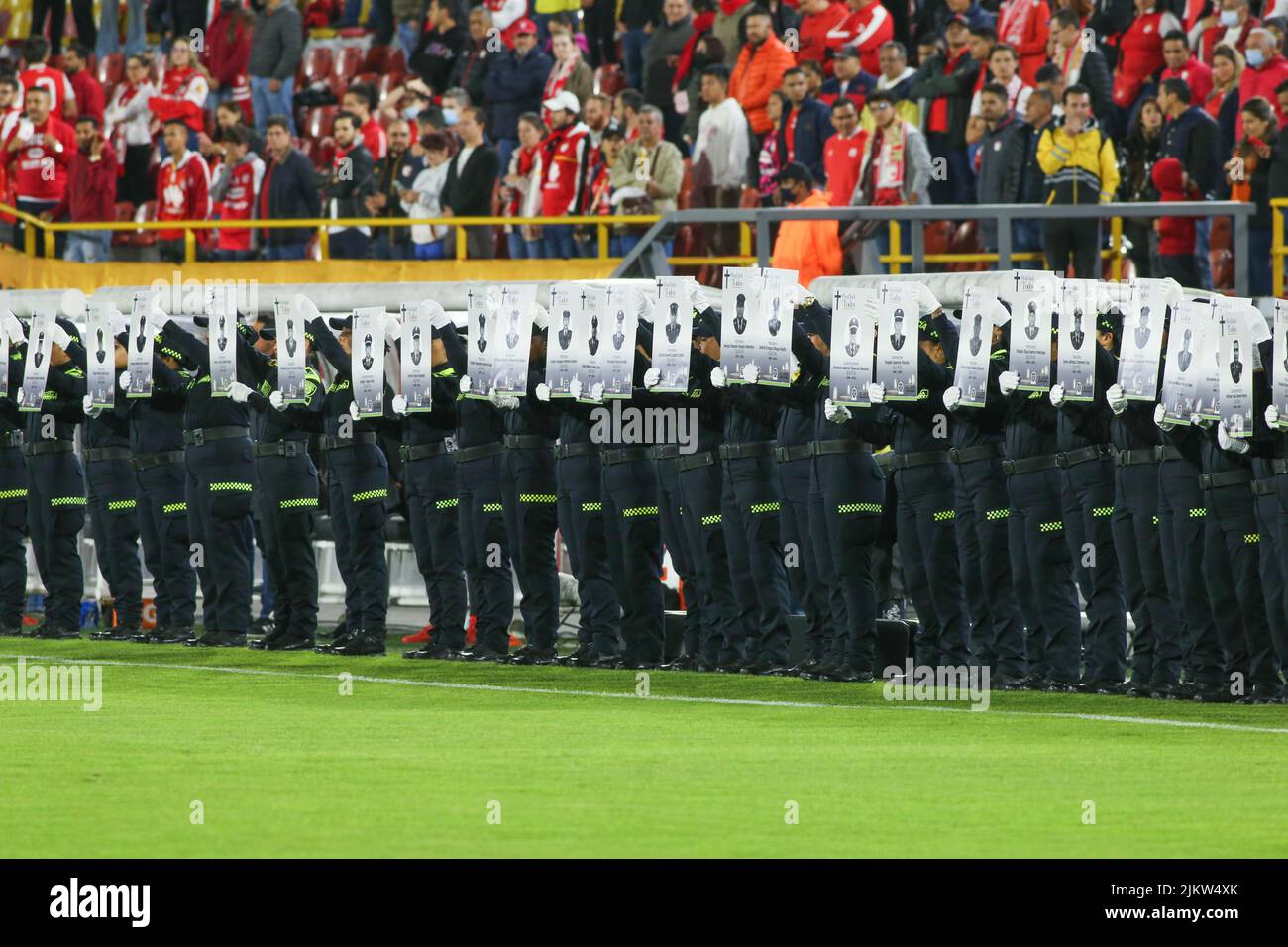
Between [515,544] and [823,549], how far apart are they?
7.96 feet

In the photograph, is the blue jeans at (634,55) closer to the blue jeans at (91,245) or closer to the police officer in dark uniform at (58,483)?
the blue jeans at (91,245)

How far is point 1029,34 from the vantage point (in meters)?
21.2

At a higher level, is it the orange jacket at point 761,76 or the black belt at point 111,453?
the orange jacket at point 761,76

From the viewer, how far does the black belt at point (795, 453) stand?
1460 cm

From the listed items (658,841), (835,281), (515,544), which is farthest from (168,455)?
(658,841)

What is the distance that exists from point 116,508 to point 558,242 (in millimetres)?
5873

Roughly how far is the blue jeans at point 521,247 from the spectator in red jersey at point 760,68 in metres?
2.26

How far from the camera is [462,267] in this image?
22.4 meters

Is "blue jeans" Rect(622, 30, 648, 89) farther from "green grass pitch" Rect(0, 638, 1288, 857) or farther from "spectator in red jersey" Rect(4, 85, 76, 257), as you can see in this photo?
"green grass pitch" Rect(0, 638, 1288, 857)

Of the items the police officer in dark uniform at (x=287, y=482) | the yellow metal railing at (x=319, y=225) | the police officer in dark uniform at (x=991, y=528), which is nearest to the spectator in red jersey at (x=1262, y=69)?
the yellow metal railing at (x=319, y=225)

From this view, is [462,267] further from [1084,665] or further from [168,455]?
[1084,665]

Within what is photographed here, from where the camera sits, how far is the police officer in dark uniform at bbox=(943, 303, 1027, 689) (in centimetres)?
1408

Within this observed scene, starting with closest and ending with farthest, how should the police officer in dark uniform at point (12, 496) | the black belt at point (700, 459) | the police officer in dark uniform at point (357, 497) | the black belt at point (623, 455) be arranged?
the black belt at point (700, 459) → the black belt at point (623, 455) → the police officer in dark uniform at point (357, 497) → the police officer in dark uniform at point (12, 496)
